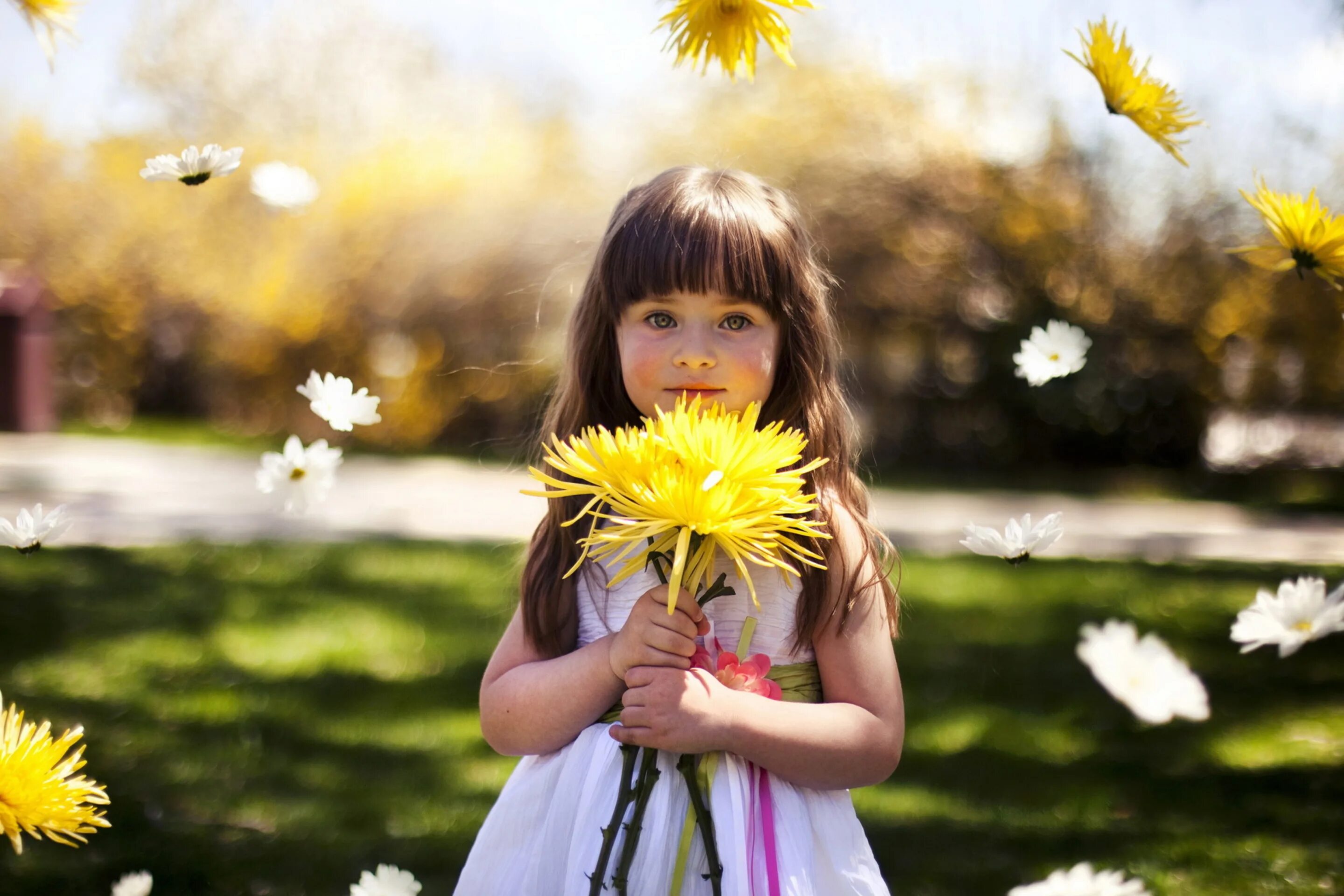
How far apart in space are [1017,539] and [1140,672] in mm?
244

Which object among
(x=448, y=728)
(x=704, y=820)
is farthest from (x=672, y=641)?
(x=448, y=728)

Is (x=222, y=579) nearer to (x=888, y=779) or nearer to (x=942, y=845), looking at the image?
(x=888, y=779)

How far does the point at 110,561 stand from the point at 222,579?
→ 1.86 feet

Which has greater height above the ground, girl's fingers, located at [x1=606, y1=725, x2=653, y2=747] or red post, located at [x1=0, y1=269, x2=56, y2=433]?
red post, located at [x1=0, y1=269, x2=56, y2=433]

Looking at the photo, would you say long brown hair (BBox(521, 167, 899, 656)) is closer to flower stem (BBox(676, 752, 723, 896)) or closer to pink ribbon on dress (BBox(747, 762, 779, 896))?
pink ribbon on dress (BBox(747, 762, 779, 896))

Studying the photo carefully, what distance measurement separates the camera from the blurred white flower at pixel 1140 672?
164 centimetres

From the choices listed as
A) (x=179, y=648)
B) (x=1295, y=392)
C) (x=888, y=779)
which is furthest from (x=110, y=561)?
(x=1295, y=392)

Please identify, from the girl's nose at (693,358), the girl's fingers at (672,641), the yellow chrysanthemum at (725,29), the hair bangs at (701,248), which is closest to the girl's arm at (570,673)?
the girl's fingers at (672,641)

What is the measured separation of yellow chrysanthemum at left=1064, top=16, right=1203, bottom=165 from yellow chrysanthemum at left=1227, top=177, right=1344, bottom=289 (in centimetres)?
12

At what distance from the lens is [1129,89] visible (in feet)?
5.07

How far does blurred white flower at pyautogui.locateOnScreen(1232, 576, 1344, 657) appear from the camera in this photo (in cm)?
141

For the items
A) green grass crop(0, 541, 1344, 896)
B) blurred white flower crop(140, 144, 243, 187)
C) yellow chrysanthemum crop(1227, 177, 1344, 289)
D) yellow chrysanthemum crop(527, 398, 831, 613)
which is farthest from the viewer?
green grass crop(0, 541, 1344, 896)

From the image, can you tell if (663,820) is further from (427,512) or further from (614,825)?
(427,512)

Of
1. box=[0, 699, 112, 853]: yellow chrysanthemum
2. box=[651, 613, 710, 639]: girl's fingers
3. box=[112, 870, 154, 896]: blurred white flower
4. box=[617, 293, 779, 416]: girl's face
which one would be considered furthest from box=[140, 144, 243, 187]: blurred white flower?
box=[112, 870, 154, 896]: blurred white flower
